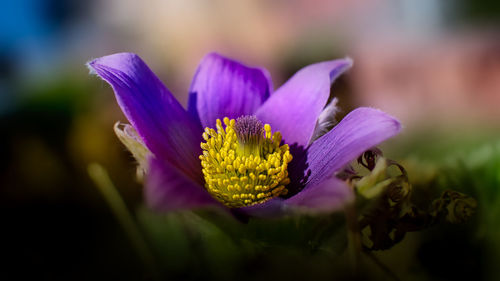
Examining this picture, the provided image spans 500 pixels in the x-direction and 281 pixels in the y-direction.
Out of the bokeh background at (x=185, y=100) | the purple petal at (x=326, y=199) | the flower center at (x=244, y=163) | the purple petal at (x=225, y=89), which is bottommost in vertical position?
the bokeh background at (x=185, y=100)

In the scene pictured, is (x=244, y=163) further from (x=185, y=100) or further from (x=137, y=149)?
(x=185, y=100)

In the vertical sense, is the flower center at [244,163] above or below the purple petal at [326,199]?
below

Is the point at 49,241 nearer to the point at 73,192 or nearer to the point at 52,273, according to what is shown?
the point at 52,273

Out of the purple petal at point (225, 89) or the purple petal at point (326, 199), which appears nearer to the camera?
the purple petal at point (326, 199)

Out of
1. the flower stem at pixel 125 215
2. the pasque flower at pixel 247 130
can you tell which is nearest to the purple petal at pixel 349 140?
the pasque flower at pixel 247 130

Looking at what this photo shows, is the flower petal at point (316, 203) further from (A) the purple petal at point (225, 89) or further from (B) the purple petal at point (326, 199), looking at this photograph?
(A) the purple petal at point (225, 89)

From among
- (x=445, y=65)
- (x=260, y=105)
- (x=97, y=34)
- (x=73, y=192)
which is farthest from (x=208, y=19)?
(x=260, y=105)

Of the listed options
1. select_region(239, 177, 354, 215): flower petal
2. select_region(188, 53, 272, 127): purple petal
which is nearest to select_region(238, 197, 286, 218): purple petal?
select_region(239, 177, 354, 215): flower petal
